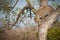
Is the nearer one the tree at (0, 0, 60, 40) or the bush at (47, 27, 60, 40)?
the tree at (0, 0, 60, 40)

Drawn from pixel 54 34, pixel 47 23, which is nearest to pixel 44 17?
pixel 47 23

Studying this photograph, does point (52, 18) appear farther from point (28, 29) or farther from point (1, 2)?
point (28, 29)

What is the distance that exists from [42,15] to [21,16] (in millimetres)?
3310

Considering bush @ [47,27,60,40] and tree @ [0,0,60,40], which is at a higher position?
tree @ [0,0,60,40]

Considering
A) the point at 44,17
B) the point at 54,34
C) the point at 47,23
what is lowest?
the point at 54,34

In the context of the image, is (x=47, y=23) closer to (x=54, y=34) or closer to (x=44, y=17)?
(x=44, y=17)

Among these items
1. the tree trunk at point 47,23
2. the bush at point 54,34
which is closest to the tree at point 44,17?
the tree trunk at point 47,23

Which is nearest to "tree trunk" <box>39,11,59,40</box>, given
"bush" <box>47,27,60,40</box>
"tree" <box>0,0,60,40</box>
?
"tree" <box>0,0,60,40</box>

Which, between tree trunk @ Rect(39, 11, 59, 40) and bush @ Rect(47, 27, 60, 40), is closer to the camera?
tree trunk @ Rect(39, 11, 59, 40)

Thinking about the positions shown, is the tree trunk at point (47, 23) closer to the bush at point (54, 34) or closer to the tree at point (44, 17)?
the tree at point (44, 17)

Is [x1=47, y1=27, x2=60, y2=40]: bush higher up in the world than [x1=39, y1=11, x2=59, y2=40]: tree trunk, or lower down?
lower down

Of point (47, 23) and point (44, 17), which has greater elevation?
point (44, 17)

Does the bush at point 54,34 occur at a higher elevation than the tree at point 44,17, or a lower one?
lower

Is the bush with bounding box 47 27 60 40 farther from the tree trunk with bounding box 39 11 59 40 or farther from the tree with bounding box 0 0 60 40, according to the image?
the tree trunk with bounding box 39 11 59 40
